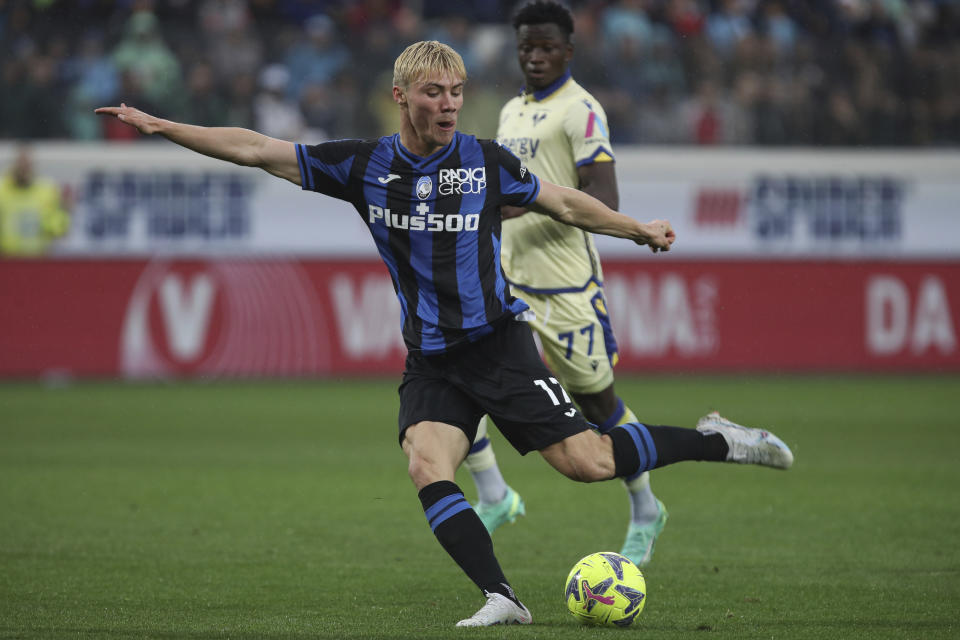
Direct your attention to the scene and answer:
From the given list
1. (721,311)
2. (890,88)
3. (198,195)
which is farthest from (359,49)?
(890,88)

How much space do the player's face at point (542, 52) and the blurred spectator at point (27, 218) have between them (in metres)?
11.7

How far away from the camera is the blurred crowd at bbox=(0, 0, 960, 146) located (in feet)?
62.6

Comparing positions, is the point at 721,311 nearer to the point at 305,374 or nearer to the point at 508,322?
the point at 305,374

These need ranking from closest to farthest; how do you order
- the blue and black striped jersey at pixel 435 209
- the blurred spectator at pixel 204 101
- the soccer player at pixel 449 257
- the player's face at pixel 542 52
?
the soccer player at pixel 449 257 → the blue and black striped jersey at pixel 435 209 → the player's face at pixel 542 52 → the blurred spectator at pixel 204 101

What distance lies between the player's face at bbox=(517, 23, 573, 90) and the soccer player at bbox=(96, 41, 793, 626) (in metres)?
1.69

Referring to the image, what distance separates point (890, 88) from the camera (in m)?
20.8

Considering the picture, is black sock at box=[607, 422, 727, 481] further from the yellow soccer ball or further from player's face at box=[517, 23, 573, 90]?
player's face at box=[517, 23, 573, 90]

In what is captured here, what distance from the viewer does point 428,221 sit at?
556 centimetres

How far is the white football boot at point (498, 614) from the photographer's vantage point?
521cm

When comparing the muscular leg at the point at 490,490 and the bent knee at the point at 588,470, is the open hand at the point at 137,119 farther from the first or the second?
the muscular leg at the point at 490,490

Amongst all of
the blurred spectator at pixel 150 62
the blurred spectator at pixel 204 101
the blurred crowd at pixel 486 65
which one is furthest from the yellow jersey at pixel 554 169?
the blurred spectator at pixel 150 62

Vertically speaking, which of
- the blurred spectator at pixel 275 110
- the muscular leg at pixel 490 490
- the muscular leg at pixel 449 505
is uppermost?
the blurred spectator at pixel 275 110

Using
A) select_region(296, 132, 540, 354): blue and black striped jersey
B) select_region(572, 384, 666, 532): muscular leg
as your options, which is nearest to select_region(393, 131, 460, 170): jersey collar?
select_region(296, 132, 540, 354): blue and black striped jersey

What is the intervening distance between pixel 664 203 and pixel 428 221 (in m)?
15.1
